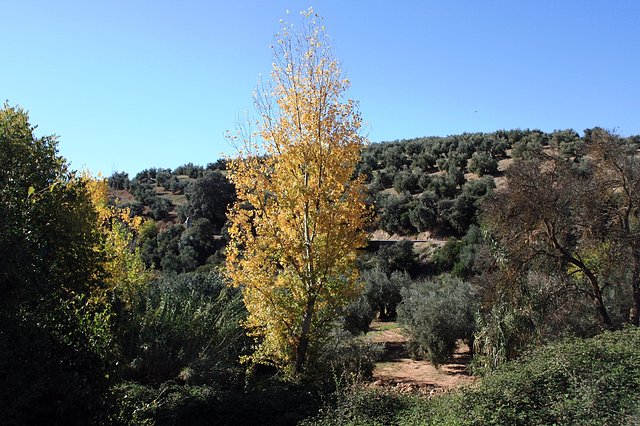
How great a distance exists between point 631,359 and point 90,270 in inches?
337

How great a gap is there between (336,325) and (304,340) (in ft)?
5.18

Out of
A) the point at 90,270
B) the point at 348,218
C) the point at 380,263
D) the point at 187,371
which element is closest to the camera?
the point at 90,270

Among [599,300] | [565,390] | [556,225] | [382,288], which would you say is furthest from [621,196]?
[382,288]

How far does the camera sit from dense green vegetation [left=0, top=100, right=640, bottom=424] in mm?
5727

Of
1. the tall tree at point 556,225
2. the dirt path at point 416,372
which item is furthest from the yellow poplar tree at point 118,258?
the tall tree at point 556,225

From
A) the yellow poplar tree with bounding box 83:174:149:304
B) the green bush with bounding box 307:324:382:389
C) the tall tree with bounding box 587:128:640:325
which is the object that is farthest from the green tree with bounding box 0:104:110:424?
the tall tree with bounding box 587:128:640:325

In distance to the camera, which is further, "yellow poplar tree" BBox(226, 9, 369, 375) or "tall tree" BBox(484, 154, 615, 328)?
"tall tree" BBox(484, 154, 615, 328)

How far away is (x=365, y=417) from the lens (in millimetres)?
7004

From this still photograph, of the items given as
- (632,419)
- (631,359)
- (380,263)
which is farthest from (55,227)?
(380,263)

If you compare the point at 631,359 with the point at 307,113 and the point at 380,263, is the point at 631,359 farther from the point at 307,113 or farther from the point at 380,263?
the point at 380,263

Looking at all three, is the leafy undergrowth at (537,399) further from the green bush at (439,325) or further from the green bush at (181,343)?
the green bush at (439,325)

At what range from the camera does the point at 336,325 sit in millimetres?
10555

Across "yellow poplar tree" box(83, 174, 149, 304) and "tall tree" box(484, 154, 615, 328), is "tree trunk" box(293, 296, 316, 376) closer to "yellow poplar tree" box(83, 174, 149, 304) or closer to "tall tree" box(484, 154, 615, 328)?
"yellow poplar tree" box(83, 174, 149, 304)

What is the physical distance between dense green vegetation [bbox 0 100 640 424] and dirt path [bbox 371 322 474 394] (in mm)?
612
